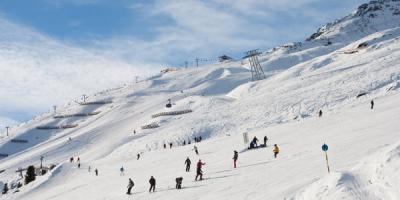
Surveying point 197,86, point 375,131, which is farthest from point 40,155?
point 375,131

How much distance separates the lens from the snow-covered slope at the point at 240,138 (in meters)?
23.8

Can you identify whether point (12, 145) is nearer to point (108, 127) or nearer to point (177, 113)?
point (108, 127)

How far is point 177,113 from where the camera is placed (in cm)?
9531

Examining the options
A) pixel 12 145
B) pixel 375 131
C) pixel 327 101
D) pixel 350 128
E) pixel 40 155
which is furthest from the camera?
pixel 12 145

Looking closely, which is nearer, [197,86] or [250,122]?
[250,122]

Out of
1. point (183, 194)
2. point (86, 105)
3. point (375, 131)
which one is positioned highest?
point (86, 105)

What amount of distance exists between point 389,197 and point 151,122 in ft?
249

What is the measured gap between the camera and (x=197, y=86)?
138500mm

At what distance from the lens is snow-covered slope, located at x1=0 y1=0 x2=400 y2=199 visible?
23.8 metres

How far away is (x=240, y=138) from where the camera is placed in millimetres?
52219

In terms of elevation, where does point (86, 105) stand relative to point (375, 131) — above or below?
above

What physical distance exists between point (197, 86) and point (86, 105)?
29.6 metres

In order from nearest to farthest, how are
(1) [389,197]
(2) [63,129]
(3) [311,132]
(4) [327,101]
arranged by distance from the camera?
(1) [389,197] < (3) [311,132] < (4) [327,101] < (2) [63,129]

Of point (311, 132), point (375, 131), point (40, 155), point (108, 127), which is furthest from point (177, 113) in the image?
point (375, 131)
